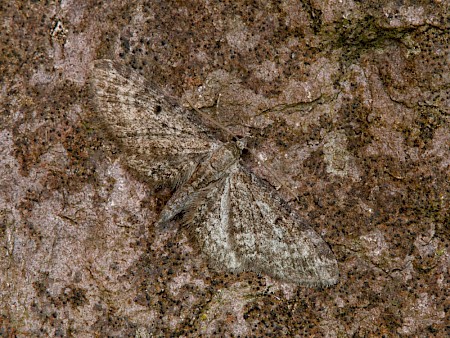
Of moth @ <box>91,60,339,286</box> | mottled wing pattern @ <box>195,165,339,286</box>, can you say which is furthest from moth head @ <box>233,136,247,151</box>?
mottled wing pattern @ <box>195,165,339,286</box>

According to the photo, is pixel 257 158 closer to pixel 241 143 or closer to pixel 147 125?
pixel 241 143

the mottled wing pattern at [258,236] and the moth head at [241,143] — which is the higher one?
the moth head at [241,143]

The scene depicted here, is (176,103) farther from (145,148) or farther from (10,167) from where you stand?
(10,167)

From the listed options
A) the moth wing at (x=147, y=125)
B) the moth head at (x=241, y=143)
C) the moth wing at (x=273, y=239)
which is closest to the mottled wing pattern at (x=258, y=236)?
the moth wing at (x=273, y=239)

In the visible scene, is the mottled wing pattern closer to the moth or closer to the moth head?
the moth

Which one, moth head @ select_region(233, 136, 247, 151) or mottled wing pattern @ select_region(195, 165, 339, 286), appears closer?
mottled wing pattern @ select_region(195, 165, 339, 286)

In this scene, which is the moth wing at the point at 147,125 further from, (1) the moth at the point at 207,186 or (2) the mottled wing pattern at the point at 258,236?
(2) the mottled wing pattern at the point at 258,236

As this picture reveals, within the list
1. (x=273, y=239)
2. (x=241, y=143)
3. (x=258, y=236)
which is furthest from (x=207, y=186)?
(x=273, y=239)
